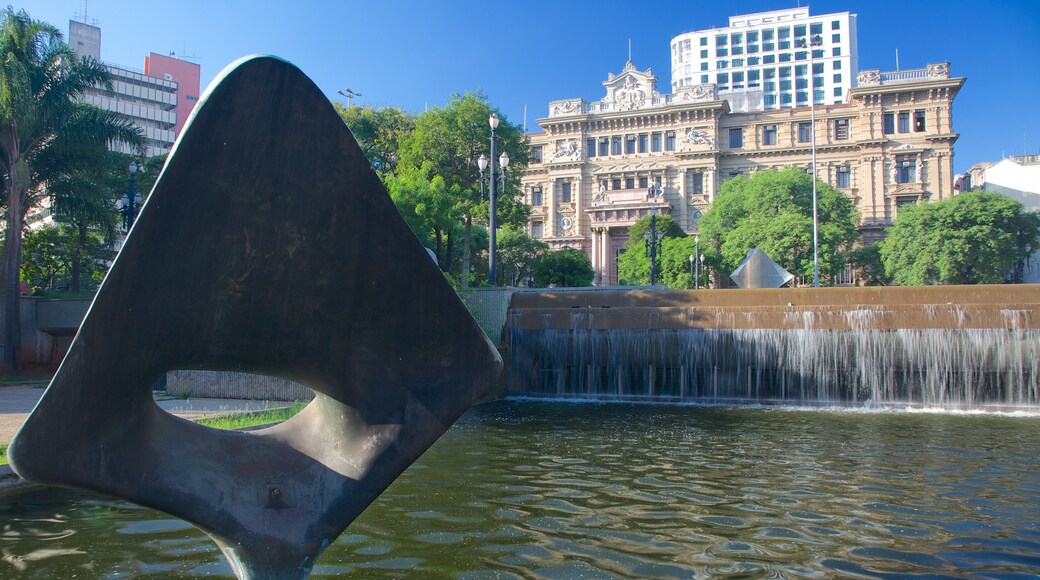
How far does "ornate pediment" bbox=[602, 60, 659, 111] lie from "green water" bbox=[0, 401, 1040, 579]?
171 ft

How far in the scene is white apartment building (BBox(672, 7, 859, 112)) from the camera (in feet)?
322

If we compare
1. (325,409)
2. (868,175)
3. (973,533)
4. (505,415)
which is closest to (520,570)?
(325,409)

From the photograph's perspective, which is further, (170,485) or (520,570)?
(520,570)

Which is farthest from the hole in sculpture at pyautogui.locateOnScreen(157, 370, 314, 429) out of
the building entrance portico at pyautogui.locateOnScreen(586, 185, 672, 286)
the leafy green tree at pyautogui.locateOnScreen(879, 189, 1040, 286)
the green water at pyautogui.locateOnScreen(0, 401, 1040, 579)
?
the building entrance portico at pyautogui.locateOnScreen(586, 185, 672, 286)

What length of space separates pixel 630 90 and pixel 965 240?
31.0 m

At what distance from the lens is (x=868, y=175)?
5284 centimetres

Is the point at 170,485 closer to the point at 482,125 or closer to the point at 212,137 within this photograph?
the point at 212,137

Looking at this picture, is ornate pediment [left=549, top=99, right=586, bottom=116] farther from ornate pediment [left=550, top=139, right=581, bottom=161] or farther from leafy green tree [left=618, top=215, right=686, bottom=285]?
leafy green tree [left=618, top=215, right=686, bottom=285]

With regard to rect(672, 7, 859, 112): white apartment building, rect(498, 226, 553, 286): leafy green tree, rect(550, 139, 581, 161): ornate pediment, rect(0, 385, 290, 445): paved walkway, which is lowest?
rect(0, 385, 290, 445): paved walkway

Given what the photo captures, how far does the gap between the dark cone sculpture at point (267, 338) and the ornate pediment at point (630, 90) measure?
58.8 meters

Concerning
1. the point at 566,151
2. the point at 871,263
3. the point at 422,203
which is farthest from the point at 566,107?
the point at 422,203

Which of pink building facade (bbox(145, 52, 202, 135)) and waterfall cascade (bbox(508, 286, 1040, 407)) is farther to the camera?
pink building facade (bbox(145, 52, 202, 135))

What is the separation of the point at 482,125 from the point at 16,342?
18.4m

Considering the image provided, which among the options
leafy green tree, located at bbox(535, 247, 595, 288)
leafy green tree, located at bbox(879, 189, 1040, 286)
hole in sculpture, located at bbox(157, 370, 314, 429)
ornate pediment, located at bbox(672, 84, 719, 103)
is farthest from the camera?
ornate pediment, located at bbox(672, 84, 719, 103)
